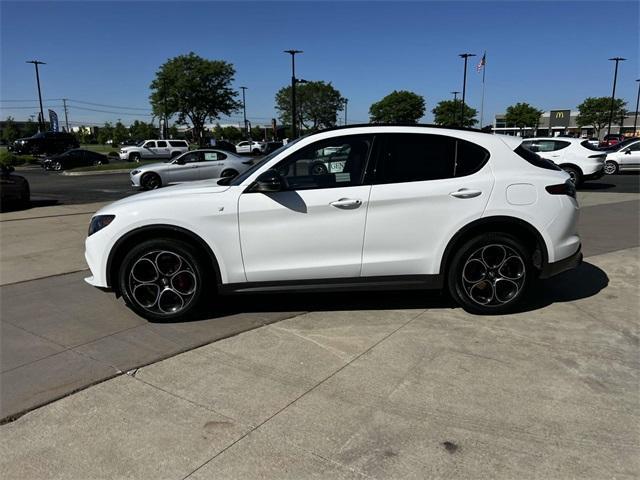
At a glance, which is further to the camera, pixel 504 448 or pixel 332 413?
pixel 332 413

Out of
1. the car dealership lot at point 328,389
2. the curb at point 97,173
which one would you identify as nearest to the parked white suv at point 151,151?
the curb at point 97,173

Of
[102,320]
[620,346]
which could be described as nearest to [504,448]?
[620,346]

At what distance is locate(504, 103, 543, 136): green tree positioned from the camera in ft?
253

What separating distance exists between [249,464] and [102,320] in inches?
101

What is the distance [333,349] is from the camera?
3.81 m

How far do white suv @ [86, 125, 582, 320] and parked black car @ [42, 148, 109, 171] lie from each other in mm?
31244

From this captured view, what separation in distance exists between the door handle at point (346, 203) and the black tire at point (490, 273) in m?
1.02

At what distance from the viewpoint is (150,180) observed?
1736 centimetres

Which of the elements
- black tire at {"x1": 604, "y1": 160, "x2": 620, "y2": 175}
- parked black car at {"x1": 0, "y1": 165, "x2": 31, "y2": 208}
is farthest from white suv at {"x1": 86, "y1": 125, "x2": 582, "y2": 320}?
black tire at {"x1": 604, "y1": 160, "x2": 620, "y2": 175}

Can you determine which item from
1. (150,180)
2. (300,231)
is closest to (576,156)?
(150,180)

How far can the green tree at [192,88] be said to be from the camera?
173 feet

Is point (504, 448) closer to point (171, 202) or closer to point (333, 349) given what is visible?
point (333, 349)

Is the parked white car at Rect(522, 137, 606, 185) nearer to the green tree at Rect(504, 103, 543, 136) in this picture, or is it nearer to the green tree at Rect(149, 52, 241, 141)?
the green tree at Rect(149, 52, 241, 141)

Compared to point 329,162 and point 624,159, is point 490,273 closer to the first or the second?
point 329,162
